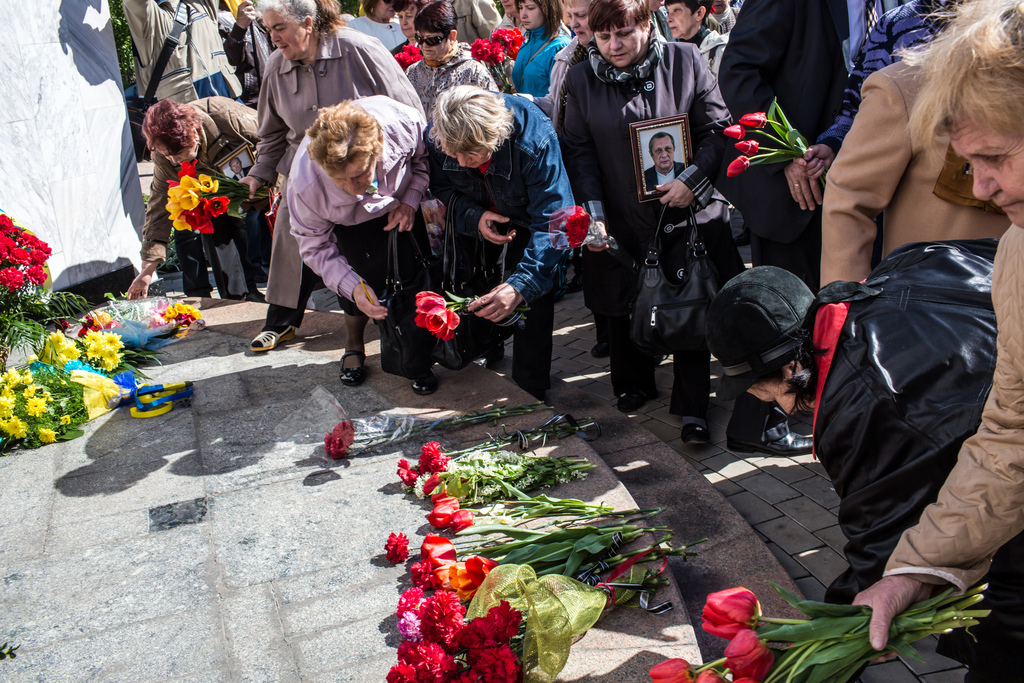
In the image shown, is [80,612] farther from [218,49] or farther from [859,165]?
[218,49]

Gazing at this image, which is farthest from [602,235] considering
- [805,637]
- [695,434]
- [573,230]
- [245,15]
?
[245,15]

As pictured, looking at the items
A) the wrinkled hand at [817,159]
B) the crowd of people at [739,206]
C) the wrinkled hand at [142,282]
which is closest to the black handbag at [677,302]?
the crowd of people at [739,206]

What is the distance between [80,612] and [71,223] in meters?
4.32

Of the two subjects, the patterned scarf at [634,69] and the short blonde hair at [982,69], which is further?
the patterned scarf at [634,69]

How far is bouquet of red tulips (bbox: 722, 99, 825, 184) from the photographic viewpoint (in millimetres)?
2682

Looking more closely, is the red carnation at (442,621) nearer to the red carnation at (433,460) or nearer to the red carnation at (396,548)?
the red carnation at (396,548)

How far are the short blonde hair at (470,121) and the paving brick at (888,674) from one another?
7.58 feet

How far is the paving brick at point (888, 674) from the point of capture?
7.37ft

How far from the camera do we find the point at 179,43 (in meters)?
7.32

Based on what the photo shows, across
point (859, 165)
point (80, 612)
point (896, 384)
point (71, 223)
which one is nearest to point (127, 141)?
point (71, 223)

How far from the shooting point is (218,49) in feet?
25.1

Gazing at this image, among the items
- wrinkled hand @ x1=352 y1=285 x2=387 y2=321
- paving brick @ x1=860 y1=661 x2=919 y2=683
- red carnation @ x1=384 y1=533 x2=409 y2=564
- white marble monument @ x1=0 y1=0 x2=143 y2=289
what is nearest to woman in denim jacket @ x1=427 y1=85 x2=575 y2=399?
wrinkled hand @ x1=352 y1=285 x2=387 y2=321

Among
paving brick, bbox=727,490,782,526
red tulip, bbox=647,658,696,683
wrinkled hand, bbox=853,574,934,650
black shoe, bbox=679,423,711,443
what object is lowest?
paving brick, bbox=727,490,782,526

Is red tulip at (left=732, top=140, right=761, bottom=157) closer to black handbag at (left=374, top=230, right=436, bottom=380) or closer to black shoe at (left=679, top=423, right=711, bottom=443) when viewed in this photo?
black shoe at (left=679, top=423, right=711, bottom=443)
